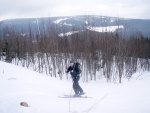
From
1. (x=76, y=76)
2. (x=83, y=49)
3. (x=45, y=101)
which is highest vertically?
(x=83, y=49)

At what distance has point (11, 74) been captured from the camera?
12047 mm

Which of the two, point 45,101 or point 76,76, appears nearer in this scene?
point 45,101

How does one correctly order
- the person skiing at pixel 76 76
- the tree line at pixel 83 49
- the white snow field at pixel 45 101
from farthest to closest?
the tree line at pixel 83 49 < the person skiing at pixel 76 76 < the white snow field at pixel 45 101

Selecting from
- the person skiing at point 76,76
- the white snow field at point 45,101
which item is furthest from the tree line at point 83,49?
the white snow field at point 45,101

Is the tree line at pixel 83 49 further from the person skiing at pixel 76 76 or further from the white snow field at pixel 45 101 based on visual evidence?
the white snow field at pixel 45 101

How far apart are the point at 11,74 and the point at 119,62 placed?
959cm

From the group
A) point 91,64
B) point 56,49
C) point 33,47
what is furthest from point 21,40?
point 91,64

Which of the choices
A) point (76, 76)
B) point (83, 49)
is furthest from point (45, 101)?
point (83, 49)

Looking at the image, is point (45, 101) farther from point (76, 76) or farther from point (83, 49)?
point (83, 49)

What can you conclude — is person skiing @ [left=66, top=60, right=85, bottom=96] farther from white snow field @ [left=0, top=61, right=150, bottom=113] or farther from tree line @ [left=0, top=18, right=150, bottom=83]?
tree line @ [left=0, top=18, right=150, bottom=83]

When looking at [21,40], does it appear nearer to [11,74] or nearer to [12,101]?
[11,74]

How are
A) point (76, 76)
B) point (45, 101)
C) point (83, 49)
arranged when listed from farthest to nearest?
point (83, 49)
point (76, 76)
point (45, 101)

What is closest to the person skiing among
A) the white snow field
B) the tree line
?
the white snow field

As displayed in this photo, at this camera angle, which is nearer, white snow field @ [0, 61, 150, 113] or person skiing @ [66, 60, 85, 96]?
white snow field @ [0, 61, 150, 113]
